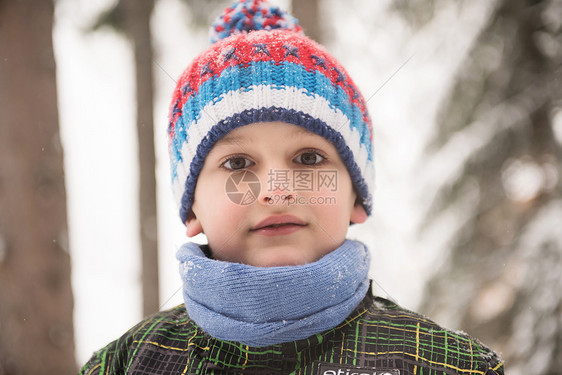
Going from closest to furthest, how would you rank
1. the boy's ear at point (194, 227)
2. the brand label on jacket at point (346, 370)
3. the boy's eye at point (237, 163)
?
the brand label on jacket at point (346, 370), the boy's eye at point (237, 163), the boy's ear at point (194, 227)

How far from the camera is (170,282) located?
13.9ft

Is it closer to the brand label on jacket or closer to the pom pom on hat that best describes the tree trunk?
the pom pom on hat

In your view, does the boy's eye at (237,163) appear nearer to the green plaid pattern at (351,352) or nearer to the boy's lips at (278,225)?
the boy's lips at (278,225)

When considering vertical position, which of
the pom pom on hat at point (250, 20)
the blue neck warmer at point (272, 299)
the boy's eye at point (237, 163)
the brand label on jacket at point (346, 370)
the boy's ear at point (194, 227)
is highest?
the pom pom on hat at point (250, 20)

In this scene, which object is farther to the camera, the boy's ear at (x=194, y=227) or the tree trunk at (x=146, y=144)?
the tree trunk at (x=146, y=144)

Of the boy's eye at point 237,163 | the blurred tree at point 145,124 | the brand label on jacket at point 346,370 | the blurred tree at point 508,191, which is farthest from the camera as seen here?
the blurred tree at point 145,124

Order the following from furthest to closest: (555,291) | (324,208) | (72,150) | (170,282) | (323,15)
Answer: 1. (170,282)
2. (72,150)
3. (323,15)
4. (555,291)
5. (324,208)

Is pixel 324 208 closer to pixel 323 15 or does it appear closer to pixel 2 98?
pixel 323 15

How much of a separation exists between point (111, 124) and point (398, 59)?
2.73 m

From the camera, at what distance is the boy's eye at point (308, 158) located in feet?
4.77

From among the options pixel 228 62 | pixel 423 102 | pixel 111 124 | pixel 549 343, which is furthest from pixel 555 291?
pixel 111 124
